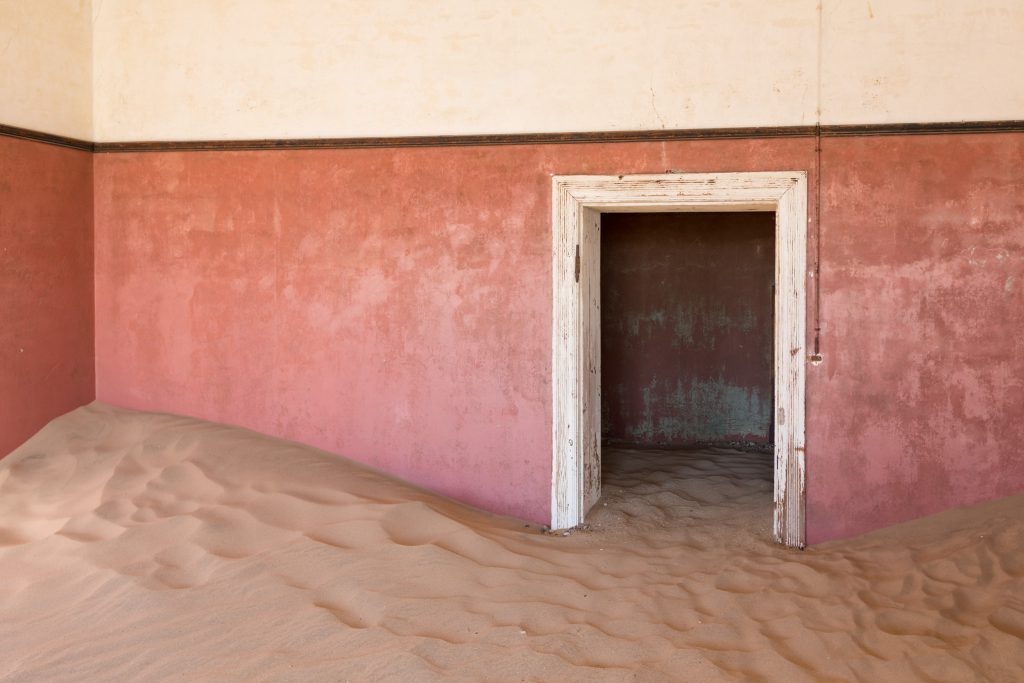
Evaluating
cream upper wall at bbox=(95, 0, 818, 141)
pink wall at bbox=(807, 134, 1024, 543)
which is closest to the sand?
pink wall at bbox=(807, 134, 1024, 543)

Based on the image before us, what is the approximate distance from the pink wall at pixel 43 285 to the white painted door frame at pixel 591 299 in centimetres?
311

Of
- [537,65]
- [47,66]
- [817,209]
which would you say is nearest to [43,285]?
[47,66]

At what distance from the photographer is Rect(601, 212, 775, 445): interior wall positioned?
727cm

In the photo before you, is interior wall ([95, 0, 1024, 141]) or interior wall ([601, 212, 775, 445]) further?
interior wall ([601, 212, 775, 445])

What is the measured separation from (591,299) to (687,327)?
2.64 m

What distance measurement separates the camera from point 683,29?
14.9 ft

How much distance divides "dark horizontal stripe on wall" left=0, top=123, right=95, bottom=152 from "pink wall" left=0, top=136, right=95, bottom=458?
0.10 feet

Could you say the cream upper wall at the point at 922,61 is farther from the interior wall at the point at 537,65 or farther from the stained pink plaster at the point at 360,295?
the stained pink plaster at the point at 360,295

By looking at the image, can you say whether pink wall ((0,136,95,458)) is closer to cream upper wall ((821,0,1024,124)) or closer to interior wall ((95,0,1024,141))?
interior wall ((95,0,1024,141))

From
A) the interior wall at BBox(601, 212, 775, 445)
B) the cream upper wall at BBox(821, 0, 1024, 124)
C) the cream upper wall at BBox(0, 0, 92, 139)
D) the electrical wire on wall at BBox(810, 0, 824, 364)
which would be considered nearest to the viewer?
the cream upper wall at BBox(821, 0, 1024, 124)

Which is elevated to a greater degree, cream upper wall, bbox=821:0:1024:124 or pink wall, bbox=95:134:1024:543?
cream upper wall, bbox=821:0:1024:124

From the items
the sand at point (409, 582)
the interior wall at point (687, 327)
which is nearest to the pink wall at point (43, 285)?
the sand at point (409, 582)

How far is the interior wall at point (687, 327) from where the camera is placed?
286 inches

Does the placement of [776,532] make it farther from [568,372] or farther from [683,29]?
[683,29]
